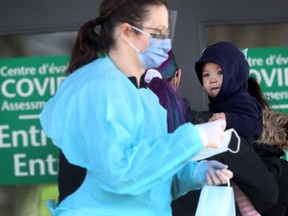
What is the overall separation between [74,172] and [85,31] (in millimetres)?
447

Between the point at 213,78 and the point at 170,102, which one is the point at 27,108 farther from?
the point at 170,102

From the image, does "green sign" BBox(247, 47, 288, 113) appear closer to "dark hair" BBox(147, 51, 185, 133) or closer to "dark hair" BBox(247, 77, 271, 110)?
"dark hair" BBox(247, 77, 271, 110)

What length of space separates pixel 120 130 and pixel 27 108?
8.14 feet

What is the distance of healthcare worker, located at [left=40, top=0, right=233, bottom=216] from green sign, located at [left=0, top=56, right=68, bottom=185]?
2084 millimetres

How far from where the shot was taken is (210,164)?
93.6 inches

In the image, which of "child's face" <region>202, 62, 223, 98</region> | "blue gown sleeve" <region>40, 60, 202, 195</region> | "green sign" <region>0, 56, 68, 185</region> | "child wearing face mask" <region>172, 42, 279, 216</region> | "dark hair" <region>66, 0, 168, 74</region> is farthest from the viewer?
"green sign" <region>0, 56, 68, 185</region>

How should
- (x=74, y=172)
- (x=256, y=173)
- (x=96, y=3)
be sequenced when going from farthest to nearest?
(x=96, y=3) → (x=256, y=173) → (x=74, y=172)

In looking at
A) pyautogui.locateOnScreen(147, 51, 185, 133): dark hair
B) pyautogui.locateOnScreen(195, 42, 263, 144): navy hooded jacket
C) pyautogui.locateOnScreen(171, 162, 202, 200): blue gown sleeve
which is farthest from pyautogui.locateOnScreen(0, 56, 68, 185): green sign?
pyautogui.locateOnScreen(171, 162, 202, 200): blue gown sleeve

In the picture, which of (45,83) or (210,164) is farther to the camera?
(45,83)

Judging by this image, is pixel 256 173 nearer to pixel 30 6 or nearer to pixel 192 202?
pixel 192 202

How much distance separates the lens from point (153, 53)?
228 cm

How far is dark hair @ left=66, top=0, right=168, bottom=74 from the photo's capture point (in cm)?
220

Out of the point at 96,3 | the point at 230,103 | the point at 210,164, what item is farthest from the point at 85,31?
the point at 96,3

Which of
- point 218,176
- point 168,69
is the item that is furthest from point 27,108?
point 218,176
